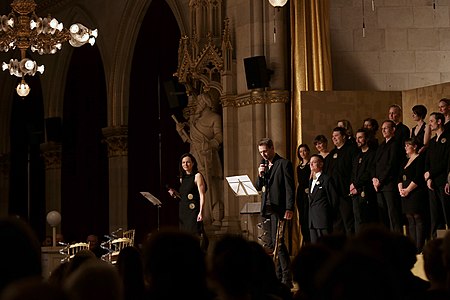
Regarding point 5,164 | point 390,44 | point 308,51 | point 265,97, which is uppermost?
point 390,44

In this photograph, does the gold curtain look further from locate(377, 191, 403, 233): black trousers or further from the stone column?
the stone column

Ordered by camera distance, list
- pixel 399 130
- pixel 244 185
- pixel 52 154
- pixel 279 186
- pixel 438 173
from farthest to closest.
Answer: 1. pixel 52 154
2. pixel 244 185
3. pixel 279 186
4. pixel 399 130
5. pixel 438 173

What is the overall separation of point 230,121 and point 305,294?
9.97 meters

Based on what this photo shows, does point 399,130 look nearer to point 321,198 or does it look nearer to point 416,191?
point 416,191

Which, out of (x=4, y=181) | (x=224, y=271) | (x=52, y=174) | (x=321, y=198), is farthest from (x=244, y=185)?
(x=4, y=181)

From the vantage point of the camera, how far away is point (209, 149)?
13.2m

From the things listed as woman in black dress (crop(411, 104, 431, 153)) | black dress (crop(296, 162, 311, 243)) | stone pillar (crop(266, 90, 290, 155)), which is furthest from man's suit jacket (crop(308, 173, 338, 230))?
stone pillar (crop(266, 90, 290, 155))

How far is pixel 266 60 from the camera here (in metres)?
12.7

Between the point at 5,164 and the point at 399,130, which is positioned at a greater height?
the point at 5,164

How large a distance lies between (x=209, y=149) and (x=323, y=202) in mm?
3460

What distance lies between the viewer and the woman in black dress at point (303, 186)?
1073 centimetres

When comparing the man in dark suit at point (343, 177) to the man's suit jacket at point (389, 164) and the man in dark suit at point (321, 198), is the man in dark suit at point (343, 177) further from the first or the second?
the man's suit jacket at point (389, 164)

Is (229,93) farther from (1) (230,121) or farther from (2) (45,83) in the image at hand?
(2) (45,83)

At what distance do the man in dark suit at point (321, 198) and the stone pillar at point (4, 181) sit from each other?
13.0 meters
